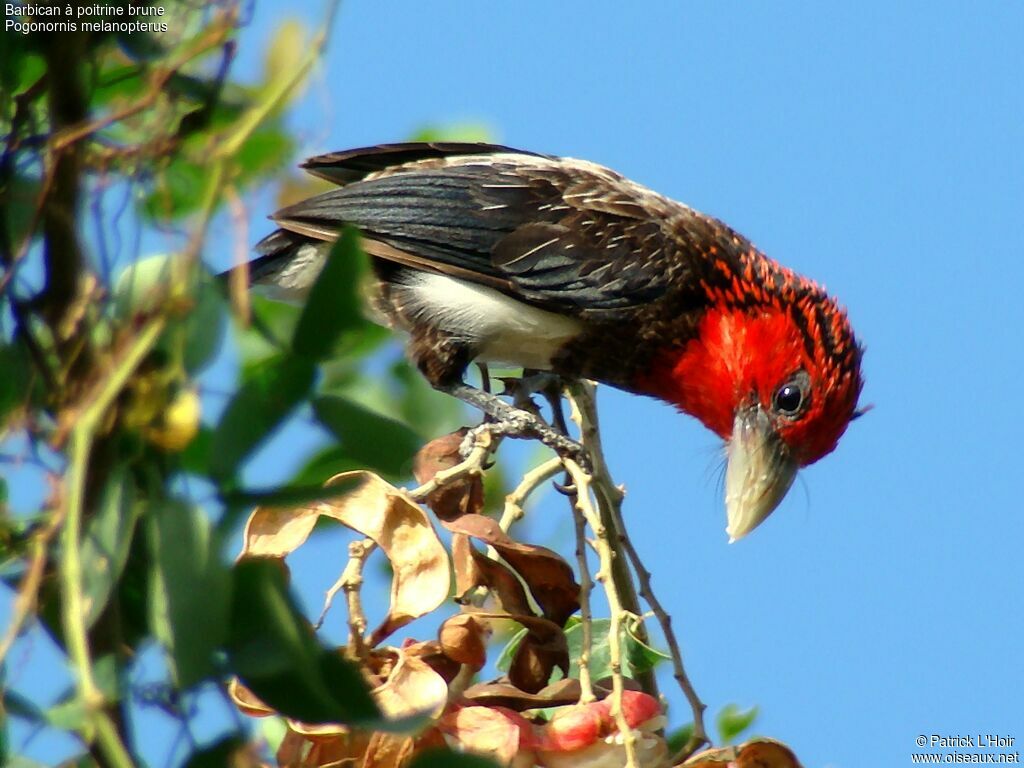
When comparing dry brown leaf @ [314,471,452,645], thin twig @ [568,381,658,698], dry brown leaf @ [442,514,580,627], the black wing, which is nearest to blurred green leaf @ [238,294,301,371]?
dry brown leaf @ [314,471,452,645]

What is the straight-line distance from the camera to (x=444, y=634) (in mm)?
2100

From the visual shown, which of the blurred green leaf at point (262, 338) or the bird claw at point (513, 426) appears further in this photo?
the bird claw at point (513, 426)

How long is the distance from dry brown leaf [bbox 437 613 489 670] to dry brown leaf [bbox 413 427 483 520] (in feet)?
1.54

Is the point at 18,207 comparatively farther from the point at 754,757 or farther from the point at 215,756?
the point at 754,757

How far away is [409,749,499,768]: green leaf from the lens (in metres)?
1.30

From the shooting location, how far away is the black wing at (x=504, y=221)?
4316mm

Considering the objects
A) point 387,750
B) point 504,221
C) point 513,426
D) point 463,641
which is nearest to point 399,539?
point 463,641

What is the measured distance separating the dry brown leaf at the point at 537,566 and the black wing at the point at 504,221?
197cm

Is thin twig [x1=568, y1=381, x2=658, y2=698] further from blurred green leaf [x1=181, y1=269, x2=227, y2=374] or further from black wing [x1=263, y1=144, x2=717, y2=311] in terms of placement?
blurred green leaf [x1=181, y1=269, x2=227, y2=374]

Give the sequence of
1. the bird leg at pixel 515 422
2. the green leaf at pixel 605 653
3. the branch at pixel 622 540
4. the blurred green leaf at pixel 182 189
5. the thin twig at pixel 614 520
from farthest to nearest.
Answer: the bird leg at pixel 515 422, the thin twig at pixel 614 520, the green leaf at pixel 605 653, the branch at pixel 622 540, the blurred green leaf at pixel 182 189

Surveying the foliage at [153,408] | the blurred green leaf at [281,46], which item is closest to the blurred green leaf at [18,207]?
the foliage at [153,408]

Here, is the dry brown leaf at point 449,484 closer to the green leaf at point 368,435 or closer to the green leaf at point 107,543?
the green leaf at point 368,435

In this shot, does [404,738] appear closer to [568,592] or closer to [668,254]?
[568,592]

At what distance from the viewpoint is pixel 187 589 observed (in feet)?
3.75
